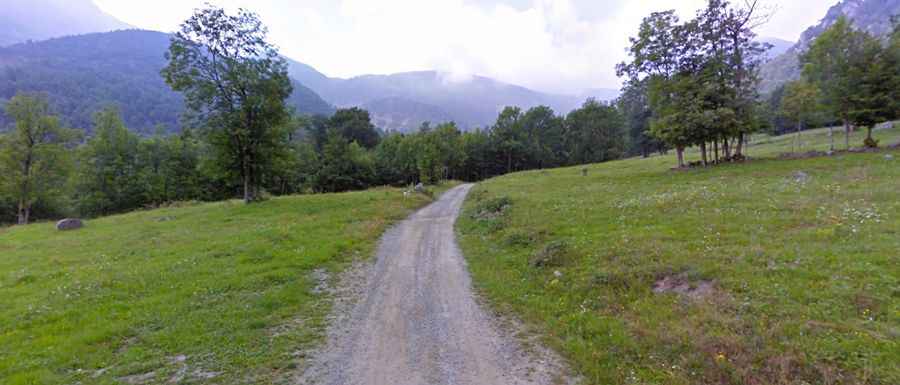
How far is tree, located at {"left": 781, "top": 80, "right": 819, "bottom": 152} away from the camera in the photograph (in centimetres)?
4080

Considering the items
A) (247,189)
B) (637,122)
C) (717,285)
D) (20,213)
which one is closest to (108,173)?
(20,213)

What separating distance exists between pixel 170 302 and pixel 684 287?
14.8 m

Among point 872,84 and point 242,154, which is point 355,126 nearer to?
point 242,154

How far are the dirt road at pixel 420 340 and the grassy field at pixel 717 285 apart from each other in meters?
0.93

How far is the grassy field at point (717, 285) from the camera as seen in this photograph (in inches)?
258

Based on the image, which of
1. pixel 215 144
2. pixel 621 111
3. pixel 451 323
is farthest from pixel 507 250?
pixel 621 111

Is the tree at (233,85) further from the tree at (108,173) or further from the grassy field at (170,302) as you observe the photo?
the tree at (108,173)

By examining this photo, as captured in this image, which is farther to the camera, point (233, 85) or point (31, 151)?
point (31, 151)

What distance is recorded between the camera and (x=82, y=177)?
5472 cm

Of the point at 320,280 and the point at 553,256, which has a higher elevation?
the point at 553,256

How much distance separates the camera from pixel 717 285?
956cm

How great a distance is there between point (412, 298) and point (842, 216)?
15720 mm

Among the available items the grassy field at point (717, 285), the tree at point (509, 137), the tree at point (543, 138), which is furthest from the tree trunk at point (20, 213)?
the tree at point (543, 138)

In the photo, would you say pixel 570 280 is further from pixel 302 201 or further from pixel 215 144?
pixel 215 144
